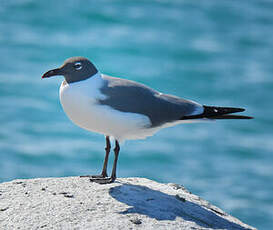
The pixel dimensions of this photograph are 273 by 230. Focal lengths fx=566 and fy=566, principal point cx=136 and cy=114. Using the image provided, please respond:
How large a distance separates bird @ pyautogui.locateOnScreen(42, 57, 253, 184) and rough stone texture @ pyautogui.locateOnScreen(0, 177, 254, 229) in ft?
1.10

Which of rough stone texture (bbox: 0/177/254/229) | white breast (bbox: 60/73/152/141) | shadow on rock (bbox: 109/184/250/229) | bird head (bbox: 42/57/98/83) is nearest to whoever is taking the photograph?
rough stone texture (bbox: 0/177/254/229)

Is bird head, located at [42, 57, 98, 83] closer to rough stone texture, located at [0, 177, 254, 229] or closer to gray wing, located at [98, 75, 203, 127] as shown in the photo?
gray wing, located at [98, 75, 203, 127]

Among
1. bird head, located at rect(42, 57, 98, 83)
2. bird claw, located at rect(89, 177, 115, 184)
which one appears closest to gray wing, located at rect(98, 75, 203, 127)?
bird head, located at rect(42, 57, 98, 83)

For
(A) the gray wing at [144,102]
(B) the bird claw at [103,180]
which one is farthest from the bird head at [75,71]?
(B) the bird claw at [103,180]

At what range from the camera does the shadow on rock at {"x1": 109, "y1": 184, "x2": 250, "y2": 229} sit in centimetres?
477

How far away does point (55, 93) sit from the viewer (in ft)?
44.7

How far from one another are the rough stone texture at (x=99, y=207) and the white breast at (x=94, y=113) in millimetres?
539

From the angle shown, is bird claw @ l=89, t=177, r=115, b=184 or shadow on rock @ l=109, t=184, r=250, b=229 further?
A: bird claw @ l=89, t=177, r=115, b=184

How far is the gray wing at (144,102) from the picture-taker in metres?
5.25

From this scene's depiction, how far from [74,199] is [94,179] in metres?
0.57

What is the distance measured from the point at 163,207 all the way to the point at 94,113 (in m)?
1.05

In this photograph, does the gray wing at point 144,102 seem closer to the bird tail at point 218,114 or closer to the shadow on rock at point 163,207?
the bird tail at point 218,114

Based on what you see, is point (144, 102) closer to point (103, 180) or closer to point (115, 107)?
point (115, 107)

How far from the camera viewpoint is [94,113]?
5160 millimetres
